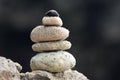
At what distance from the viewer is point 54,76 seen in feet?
19.5

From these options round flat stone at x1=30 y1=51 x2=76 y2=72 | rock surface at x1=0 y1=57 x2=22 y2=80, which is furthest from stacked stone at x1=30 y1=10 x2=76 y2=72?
rock surface at x1=0 y1=57 x2=22 y2=80

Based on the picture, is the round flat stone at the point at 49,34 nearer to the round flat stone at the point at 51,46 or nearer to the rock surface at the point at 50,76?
the round flat stone at the point at 51,46

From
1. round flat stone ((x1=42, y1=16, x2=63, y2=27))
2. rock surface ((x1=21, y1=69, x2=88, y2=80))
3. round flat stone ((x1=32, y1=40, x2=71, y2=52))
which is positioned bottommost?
rock surface ((x1=21, y1=69, x2=88, y2=80))

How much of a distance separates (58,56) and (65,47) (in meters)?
0.16

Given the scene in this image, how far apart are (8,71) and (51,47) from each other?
64cm

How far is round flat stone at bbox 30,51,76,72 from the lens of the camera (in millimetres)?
5887

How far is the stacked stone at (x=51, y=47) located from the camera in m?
5.90

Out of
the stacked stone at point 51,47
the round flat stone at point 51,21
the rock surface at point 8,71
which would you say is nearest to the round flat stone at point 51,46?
the stacked stone at point 51,47

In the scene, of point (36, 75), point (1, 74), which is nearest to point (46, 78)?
point (36, 75)

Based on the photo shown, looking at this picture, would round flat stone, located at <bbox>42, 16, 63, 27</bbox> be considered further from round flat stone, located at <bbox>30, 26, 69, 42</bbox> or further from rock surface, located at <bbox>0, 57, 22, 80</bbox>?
rock surface, located at <bbox>0, 57, 22, 80</bbox>

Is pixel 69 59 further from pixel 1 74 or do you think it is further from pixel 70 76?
pixel 1 74

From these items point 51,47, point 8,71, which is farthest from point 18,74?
point 51,47

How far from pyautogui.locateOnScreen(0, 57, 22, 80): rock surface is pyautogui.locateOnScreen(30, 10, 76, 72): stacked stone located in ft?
1.09

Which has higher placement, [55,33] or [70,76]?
[55,33]
